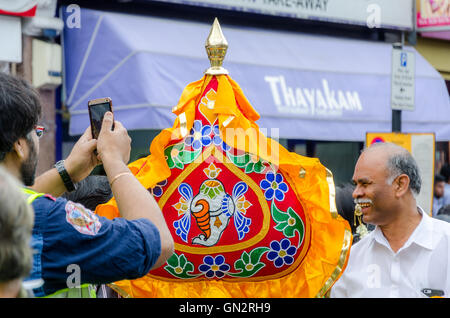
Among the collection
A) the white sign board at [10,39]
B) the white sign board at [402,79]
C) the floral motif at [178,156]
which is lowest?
the floral motif at [178,156]

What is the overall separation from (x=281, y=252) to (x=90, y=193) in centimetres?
96

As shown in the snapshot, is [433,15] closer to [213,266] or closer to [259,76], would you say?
[259,76]

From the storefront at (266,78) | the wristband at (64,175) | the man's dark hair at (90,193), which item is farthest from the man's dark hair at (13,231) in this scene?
the storefront at (266,78)

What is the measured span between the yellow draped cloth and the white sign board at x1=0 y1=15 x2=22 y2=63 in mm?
4298

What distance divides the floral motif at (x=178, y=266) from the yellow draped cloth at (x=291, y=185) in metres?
0.06

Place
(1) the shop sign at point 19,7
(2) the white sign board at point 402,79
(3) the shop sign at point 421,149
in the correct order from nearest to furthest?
(3) the shop sign at point 421,149 → (2) the white sign board at point 402,79 → (1) the shop sign at point 19,7

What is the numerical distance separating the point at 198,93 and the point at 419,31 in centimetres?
781

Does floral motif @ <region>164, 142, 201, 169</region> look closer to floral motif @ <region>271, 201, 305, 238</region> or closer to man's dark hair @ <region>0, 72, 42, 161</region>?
floral motif @ <region>271, 201, 305, 238</region>

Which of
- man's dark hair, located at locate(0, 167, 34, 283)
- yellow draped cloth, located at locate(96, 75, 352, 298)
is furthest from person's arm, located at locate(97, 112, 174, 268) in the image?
yellow draped cloth, located at locate(96, 75, 352, 298)

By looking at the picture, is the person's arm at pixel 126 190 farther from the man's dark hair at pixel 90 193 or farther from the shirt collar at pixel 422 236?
the man's dark hair at pixel 90 193

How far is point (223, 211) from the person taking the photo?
2611 millimetres

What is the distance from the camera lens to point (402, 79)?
5598 millimetres

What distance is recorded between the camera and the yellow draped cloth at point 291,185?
2594 millimetres

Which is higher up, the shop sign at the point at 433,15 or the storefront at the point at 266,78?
the shop sign at the point at 433,15
